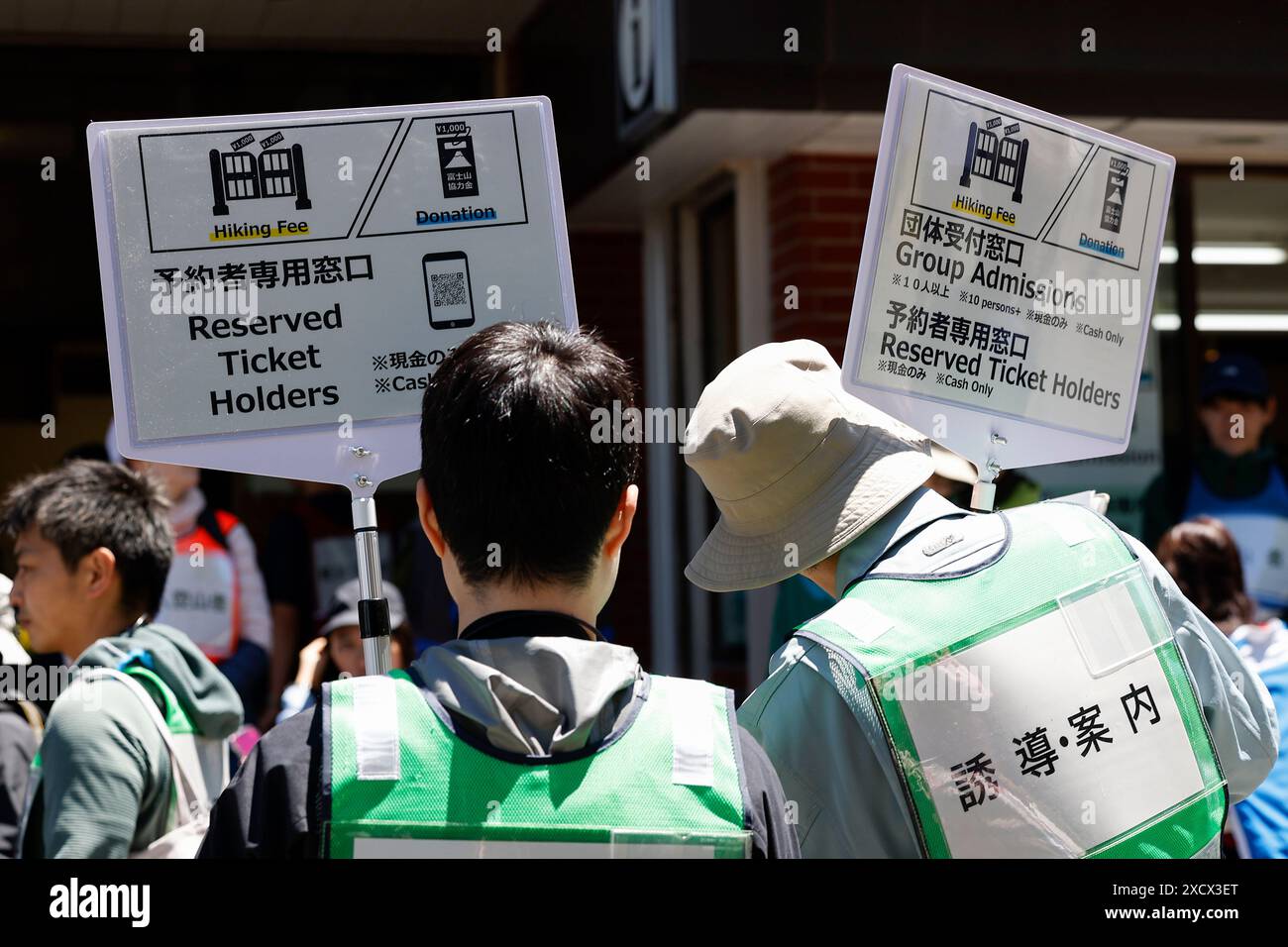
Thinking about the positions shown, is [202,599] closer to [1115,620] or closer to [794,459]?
[794,459]

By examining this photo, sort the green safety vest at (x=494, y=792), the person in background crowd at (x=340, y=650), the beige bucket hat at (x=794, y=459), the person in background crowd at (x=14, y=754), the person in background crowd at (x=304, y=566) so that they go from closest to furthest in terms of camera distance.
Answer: the green safety vest at (x=494, y=792) < the beige bucket hat at (x=794, y=459) < the person in background crowd at (x=14, y=754) < the person in background crowd at (x=340, y=650) < the person in background crowd at (x=304, y=566)

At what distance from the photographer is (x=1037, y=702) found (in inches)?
81.7

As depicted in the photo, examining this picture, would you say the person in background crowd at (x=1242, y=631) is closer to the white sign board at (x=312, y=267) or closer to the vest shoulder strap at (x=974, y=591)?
the vest shoulder strap at (x=974, y=591)

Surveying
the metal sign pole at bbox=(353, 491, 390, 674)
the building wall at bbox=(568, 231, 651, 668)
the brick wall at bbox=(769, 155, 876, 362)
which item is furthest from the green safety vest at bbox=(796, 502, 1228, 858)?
the building wall at bbox=(568, 231, 651, 668)

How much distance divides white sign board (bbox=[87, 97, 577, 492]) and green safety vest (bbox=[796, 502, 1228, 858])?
73 cm

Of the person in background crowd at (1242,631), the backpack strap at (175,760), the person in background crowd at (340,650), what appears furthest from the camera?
the person in background crowd at (340,650)

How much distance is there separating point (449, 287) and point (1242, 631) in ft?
9.63

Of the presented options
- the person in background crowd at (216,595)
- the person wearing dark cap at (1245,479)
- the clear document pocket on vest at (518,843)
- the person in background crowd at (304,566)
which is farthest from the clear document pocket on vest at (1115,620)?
the person in background crowd at (304,566)

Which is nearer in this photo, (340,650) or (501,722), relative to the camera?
(501,722)

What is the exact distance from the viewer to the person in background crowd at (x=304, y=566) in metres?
5.95

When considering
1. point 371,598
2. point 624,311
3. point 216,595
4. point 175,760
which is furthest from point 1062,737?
point 624,311

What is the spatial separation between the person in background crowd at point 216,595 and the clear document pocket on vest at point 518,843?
12.3 feet

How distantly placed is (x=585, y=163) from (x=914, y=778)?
4794 millimetres
